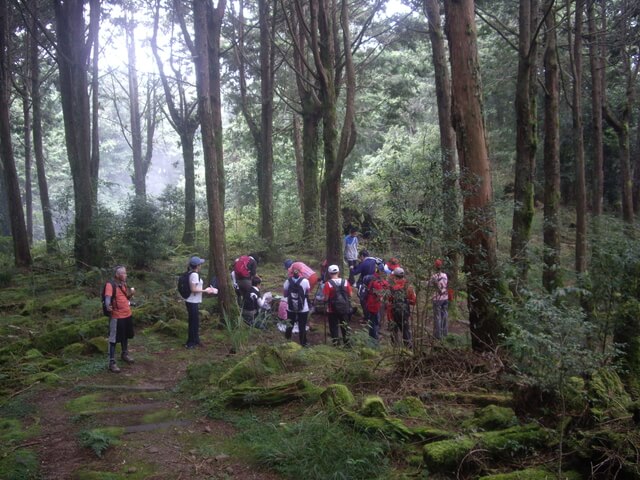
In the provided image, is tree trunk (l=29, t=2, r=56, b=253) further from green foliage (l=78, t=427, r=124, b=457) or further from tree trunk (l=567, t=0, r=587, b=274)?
tree trunk (l=567, t=0, r=587, b=274)

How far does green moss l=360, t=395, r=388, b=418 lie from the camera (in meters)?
5.62

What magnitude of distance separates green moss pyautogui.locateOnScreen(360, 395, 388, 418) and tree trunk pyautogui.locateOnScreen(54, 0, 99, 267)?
39.7 ft

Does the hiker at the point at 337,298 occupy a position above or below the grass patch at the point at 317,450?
above

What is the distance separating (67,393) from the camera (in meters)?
7.75

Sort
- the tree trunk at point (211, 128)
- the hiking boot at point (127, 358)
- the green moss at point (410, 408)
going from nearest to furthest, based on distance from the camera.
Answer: the green moss at point (410, 408)
the hiking boot at point (127, 358)
the tree trunk at point (211, 128)

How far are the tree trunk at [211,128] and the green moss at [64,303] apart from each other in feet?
13.7

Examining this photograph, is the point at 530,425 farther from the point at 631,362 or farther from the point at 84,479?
the point at 84,479

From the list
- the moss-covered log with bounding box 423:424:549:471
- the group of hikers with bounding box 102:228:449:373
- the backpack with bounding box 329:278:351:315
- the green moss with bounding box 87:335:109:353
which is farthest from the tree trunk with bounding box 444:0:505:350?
the green moss with bounding box 87:335:109:353

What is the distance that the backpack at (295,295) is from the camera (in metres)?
9.80

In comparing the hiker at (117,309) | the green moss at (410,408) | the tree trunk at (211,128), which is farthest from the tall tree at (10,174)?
the green moss at (410,408)

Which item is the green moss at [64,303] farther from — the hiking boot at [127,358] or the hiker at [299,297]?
the hiker at [299,297]

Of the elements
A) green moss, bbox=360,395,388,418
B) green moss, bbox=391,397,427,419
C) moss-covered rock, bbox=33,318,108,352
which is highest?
moss-covered rock, bbox=33,318,108,352

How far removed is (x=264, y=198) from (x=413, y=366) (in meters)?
12.6

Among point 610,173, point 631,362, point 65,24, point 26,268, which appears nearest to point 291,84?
point 65,24
